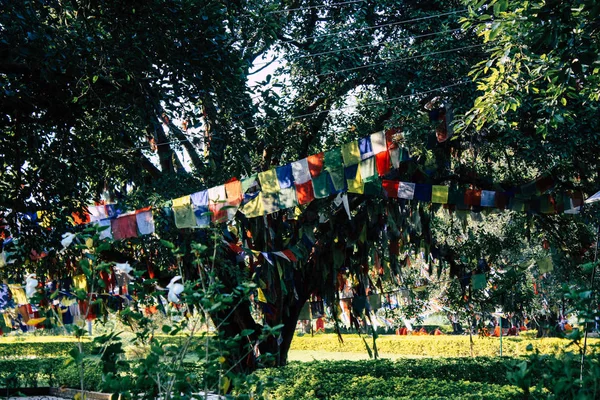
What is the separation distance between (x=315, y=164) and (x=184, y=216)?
1.77 m

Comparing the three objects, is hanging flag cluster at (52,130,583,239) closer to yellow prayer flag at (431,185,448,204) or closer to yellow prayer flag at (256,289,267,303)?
yellow prayer flag at (431,185,448,204)

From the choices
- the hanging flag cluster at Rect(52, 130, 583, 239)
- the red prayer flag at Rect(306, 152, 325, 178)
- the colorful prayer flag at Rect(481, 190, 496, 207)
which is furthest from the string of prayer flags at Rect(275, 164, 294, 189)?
the colorful prayer flag at Rect(481, 190, 496, 207)

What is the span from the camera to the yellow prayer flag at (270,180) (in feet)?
29.3

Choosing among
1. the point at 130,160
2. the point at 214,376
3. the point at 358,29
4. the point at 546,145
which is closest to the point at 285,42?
the point at 358,29

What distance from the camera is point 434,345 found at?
24.7 metres

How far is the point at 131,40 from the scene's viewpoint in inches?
247

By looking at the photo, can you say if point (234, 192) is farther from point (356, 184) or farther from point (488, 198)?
point (488, 198)

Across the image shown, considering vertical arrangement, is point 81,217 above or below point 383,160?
below

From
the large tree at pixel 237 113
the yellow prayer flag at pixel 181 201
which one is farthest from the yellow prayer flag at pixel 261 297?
the yellow prayer flag at pixel 181 201

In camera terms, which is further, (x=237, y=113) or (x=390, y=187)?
(x=390, y=187)

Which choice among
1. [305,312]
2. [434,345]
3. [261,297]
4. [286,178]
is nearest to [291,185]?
[286,178]

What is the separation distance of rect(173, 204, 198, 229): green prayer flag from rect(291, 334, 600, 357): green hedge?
12.9m

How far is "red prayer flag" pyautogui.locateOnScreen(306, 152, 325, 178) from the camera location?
8.85 m

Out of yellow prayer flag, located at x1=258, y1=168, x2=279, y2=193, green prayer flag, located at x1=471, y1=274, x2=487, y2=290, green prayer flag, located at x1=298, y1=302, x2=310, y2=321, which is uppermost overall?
yellow prayer flag, located at x1=258, y1=168, x2=279, y2=193
